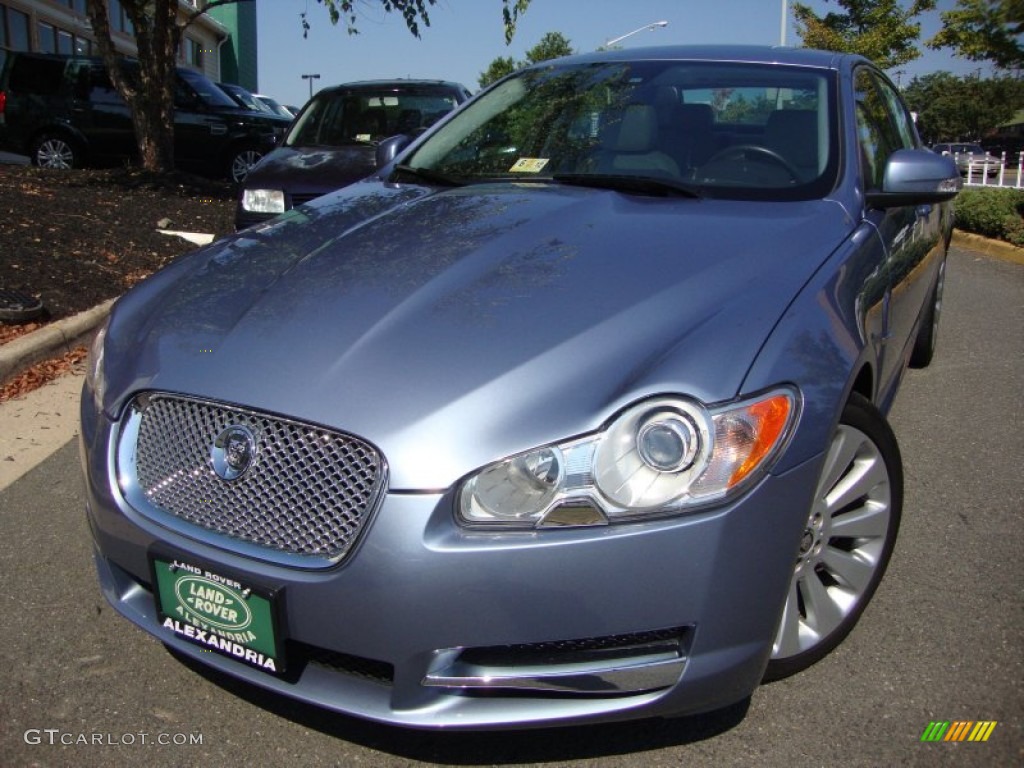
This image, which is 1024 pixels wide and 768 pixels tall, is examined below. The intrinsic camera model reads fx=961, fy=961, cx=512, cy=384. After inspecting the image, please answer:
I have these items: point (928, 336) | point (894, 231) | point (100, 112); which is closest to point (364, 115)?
point (928, 336)

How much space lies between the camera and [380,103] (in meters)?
8.71

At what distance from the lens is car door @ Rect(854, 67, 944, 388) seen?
304cm

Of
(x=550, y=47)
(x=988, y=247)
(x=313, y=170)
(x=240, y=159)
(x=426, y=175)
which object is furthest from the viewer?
(x=550, y=47)

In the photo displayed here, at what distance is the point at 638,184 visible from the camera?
2998mm

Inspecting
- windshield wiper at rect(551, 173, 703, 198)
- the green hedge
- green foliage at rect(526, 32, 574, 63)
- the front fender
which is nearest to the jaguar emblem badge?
the front fender

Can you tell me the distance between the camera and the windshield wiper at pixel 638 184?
9.66ft

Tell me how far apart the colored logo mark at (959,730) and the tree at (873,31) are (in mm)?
26487

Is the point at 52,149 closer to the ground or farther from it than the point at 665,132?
closer to the ground

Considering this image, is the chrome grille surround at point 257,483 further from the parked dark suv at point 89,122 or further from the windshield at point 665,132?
the parked dark suv at point 89,122

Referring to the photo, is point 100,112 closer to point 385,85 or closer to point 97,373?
point 385,85

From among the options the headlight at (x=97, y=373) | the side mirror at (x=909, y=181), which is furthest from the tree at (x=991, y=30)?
the headlight at (x=97, y=373)

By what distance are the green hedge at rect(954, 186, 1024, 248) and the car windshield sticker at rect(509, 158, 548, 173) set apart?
29.3 feet

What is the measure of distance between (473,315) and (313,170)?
5419 millimetres

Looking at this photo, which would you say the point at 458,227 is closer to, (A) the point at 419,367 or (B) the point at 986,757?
(A) the point at 419,367
